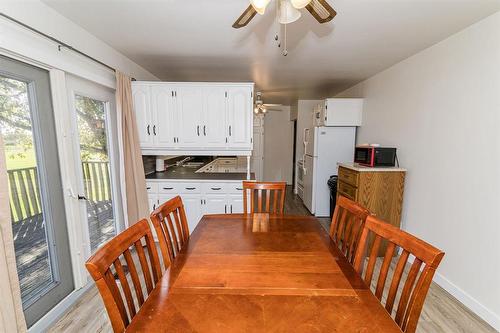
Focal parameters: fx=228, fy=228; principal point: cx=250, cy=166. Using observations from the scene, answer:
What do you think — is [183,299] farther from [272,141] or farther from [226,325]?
[272,141]

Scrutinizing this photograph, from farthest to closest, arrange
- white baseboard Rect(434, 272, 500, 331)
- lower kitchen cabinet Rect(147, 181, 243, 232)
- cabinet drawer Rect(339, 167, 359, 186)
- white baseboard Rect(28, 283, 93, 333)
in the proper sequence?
lower kitchen cabinet Rect(147, 181, 243, 232), cabinet drawer Rect(339, 167, 359, 186), white baseboard Rect(434, 272, 500, 331), white baseboard Rect(28, 283, 93, 333)

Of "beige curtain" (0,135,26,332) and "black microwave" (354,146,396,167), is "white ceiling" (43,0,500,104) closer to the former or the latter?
"black microwave" (354,146,396,167)

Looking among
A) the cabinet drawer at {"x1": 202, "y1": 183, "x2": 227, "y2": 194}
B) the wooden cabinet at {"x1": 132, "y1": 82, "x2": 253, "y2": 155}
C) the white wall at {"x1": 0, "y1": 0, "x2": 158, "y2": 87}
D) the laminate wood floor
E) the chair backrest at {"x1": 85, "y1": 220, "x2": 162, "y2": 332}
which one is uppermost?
the white wall at {"x1": 0, "y1": 0, "x2": 158, "y2": 87}

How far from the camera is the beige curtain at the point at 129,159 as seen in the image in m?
2.68

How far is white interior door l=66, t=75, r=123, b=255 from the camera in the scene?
2160 mm

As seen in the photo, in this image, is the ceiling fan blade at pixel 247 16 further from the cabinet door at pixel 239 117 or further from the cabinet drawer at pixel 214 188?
the cabinet drawer at pixel 214 188

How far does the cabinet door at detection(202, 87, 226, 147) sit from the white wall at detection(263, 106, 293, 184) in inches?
152

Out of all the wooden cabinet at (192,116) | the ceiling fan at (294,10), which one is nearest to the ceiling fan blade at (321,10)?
the ceiling fan at (294,10)

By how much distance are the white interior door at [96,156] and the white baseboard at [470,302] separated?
351 cm

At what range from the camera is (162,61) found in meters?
2.97

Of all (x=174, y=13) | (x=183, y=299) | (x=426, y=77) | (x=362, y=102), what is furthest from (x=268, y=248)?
(x=362, y=102)

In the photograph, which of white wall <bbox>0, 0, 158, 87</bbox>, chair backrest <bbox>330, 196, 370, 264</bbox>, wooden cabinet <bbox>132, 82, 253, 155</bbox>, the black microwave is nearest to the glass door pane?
white wall <bbox>0, 0, 158, 87</bbox>

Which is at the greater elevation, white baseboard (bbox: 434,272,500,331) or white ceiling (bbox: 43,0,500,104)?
white ceiling (bbox: 43,0,500,104)

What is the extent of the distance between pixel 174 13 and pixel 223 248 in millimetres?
1796
